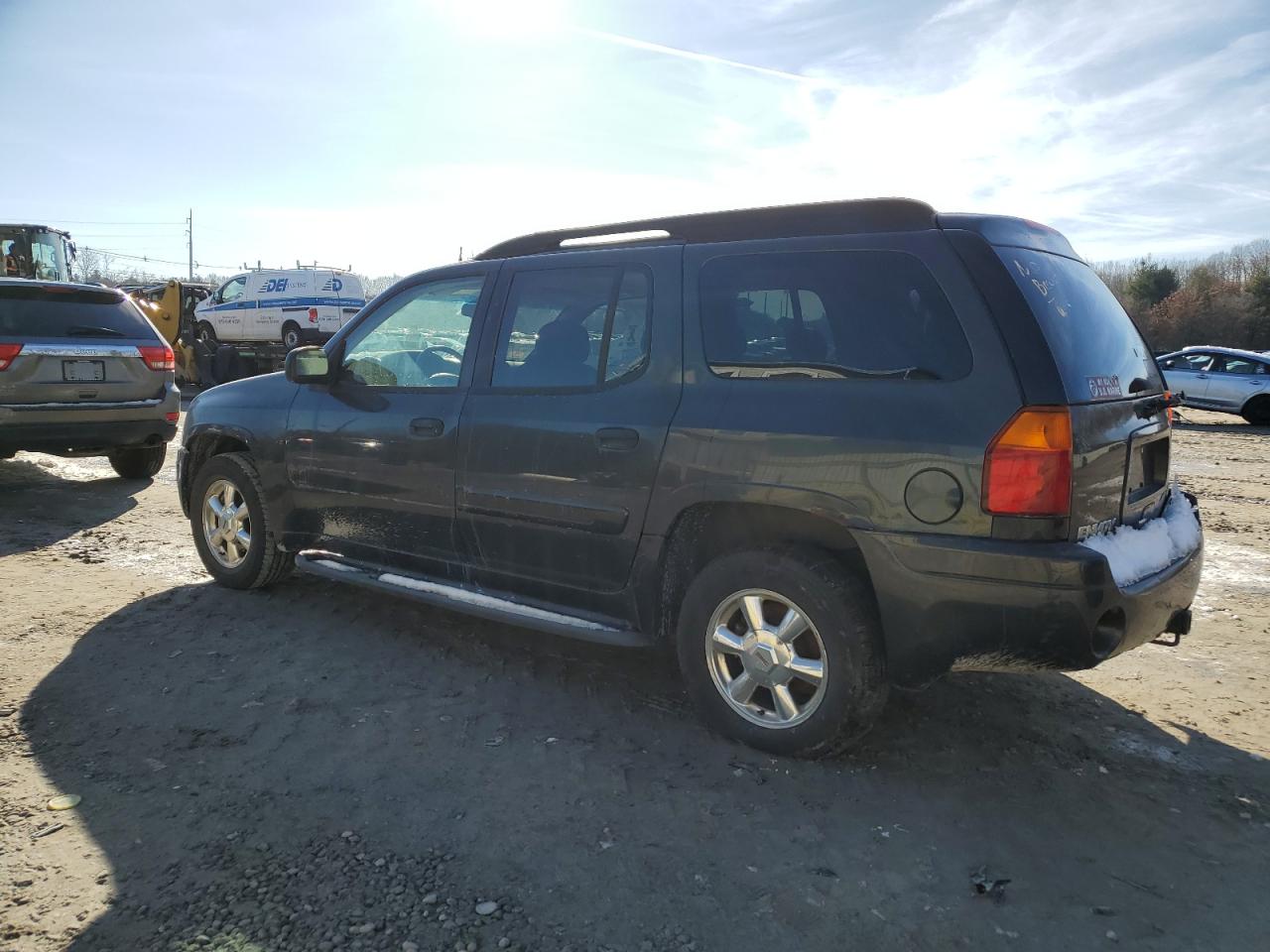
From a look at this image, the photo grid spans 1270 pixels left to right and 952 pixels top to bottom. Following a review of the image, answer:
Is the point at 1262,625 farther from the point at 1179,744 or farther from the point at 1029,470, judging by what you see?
the point at 1029,470

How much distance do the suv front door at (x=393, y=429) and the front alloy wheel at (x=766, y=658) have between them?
1.47 metres

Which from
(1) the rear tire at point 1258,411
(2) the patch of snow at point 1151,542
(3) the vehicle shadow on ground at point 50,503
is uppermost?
(2) the patch of snow at point 1151,542

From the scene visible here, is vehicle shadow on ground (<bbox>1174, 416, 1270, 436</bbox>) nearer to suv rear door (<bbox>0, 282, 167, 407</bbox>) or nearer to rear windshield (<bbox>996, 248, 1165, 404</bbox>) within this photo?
rear windshield (<bbox>996, 248, 1165, 404</bbox>)

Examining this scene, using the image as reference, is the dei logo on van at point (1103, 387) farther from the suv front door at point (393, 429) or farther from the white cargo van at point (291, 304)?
the white cargo van at point (291, 304)

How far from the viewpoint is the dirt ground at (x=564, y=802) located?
2434mm

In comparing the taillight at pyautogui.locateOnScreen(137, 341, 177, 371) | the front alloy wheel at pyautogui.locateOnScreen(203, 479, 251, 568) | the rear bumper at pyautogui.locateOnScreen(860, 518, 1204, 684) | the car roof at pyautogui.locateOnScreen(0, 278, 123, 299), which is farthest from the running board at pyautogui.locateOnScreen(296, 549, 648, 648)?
the car roof at pyautogui.locateOnScreen(0, 278, 123, 299)

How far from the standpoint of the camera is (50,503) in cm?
772

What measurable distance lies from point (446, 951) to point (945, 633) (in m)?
1.75

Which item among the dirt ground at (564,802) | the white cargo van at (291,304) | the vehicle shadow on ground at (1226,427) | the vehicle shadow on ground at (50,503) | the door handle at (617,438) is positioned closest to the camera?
the dirt ground at (564,802)

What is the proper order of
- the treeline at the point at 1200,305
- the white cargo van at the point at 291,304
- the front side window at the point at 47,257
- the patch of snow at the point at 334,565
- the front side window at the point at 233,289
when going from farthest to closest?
the treeline at the point at 1200,305
the front side window at the point at 233,289
the white cargo van at the point at 291,304
the front side window at the point at 47,257
the patch of snow at the point at 334,565

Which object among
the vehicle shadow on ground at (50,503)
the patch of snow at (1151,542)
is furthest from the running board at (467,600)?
the vehicle shadow on ground at (50,503)

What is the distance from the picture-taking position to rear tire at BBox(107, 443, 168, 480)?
8.73 metres

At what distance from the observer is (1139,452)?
10.7ft

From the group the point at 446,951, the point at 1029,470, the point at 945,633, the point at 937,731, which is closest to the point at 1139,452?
the point at 1029,470
